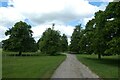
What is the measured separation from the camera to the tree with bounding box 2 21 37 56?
70438 mm

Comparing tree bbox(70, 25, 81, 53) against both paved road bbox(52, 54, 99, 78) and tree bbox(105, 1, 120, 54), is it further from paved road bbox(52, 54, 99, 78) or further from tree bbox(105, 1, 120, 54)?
paved road bbox(52, 54, 99, 78)

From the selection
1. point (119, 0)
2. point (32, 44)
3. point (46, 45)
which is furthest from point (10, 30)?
point (119, 0)

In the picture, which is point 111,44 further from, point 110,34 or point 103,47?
point 103,47

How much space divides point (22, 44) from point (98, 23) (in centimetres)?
3870

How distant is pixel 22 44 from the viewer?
7075 cm

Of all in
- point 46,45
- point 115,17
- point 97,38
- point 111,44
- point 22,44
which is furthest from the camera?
point 46,45

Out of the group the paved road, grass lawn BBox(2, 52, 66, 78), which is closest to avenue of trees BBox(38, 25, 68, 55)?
grass lawn BBox(2, 52, 66, 78)

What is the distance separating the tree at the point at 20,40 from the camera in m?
70.4

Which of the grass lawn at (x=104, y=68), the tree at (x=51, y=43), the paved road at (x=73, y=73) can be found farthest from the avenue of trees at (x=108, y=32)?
the tree at (x=51, y=43)

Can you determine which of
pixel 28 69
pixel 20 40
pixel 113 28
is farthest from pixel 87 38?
pixel 20 40

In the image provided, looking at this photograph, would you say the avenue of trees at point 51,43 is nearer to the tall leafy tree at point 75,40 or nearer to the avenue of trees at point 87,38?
the avenue of trees at point 87,38

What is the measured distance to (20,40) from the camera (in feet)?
230

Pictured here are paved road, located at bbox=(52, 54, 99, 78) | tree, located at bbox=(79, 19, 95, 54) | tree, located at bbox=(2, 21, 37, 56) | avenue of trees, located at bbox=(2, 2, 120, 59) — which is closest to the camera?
paved road, located at bbox=(52, 54, 99, 78)

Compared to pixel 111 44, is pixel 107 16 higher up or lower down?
higher up
